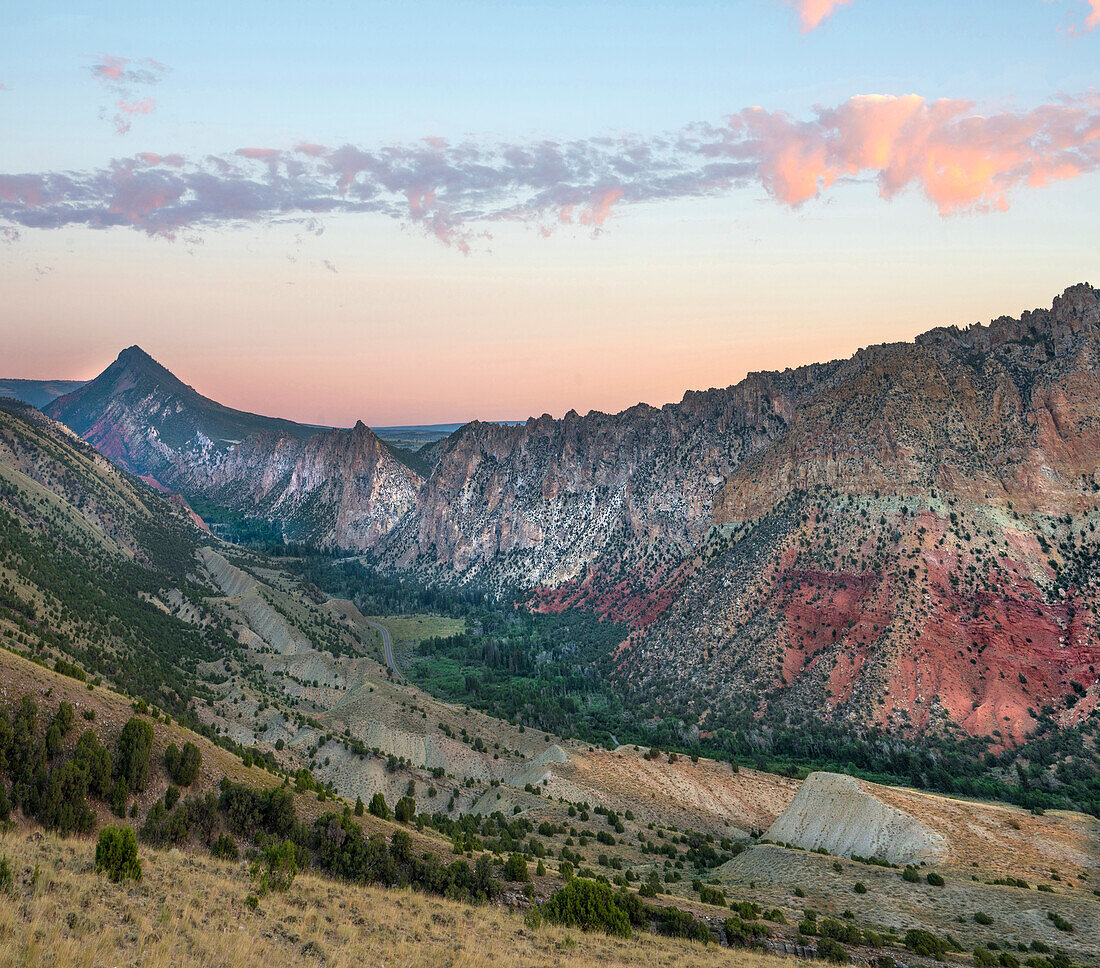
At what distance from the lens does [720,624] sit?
116 meters

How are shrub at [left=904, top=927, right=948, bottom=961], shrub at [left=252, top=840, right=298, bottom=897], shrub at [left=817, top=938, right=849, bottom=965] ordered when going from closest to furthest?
shrub at [left=252, top=840, right=298, bottom=897], shrub at [left=817, top=938, right=849, bottom=965], shrub at [left=904, top=927, right=948, bottom=961]

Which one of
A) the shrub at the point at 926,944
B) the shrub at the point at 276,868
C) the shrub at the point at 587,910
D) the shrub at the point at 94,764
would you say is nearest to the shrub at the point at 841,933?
the shrub at the point at 926,944

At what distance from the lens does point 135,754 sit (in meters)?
27.5

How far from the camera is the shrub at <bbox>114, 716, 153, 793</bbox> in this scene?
2703cm

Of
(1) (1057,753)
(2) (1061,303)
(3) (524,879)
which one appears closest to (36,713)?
(3) (524,879)

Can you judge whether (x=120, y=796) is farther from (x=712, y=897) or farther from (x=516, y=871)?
(x=712, y=897)

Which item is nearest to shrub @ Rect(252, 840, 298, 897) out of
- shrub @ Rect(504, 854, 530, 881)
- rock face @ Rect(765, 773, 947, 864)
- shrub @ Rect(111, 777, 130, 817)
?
shrub @ Rect(111, 777, 130, 817)

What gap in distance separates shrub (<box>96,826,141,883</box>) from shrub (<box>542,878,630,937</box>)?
16532mm

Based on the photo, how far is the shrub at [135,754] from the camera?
27.0m

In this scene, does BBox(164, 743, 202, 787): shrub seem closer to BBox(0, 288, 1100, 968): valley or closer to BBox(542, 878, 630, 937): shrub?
BBox(0, 288, 1100, 968): valley

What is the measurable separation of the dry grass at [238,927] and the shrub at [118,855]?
42 centimetres

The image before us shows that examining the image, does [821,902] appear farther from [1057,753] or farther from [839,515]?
[839,515]

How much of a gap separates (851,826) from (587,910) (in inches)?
1383

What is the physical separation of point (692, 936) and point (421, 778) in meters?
36.0
